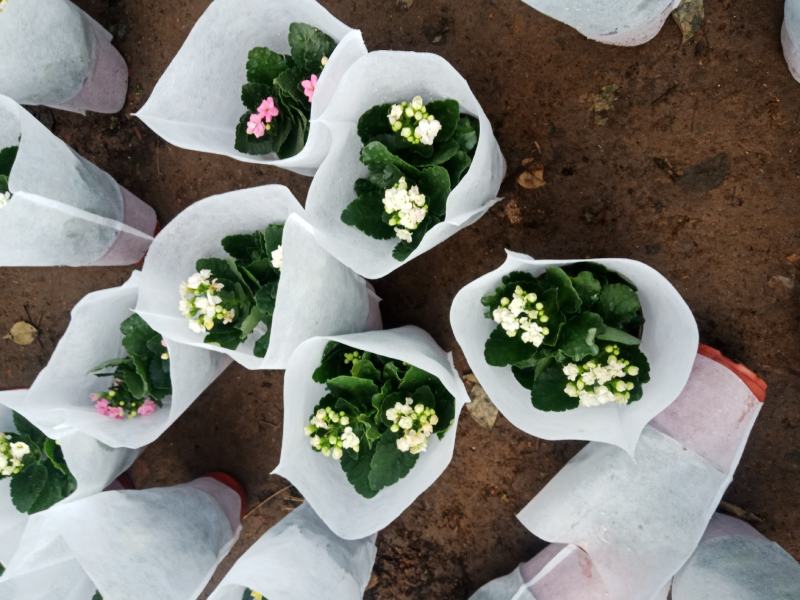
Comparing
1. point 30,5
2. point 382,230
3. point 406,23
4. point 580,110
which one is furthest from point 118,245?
point 580,110

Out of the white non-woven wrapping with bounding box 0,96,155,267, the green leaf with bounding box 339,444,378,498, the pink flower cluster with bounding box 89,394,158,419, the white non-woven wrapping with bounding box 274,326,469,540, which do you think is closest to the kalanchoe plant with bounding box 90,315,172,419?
the pink flower cluster with bounding box 89,394,158,419

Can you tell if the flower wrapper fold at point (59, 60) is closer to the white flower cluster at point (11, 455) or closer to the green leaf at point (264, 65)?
Result: the green leaf at point (264, 65)

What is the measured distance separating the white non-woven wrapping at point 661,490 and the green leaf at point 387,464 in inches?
14.8

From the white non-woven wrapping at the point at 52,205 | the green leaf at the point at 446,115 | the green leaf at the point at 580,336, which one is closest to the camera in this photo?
the green leaf at the point at 580,336

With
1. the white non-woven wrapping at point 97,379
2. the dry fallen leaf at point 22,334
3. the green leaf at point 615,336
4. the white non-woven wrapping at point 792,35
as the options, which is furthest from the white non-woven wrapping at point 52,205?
the white non-woven wrapping at point 792,35

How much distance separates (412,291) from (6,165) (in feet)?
3.28

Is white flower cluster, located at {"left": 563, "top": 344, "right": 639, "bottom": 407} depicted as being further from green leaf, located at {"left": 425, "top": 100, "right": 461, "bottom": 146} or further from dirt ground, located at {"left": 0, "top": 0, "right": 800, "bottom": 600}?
green leaf, located at {"left": 425, "top": 100, "right": 461, "bottom": 146}

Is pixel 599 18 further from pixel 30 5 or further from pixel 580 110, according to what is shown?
pixel 30 5

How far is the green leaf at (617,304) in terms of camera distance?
50.0 inches

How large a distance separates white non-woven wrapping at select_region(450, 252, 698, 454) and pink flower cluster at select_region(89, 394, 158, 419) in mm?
788

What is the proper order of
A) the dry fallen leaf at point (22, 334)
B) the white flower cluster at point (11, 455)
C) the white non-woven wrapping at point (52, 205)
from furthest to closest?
the dry fallen leaf at point (22, 334) → the white flower cluster at point (11, 455) → the white non-woven wrapping at point (52, 205)

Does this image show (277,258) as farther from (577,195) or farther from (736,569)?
(736,569)

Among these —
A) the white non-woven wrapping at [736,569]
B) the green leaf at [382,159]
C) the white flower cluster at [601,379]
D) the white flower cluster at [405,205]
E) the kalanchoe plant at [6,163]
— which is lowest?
the white non-woven wrapping at [736,569]

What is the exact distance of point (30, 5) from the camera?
1466 millimetres
